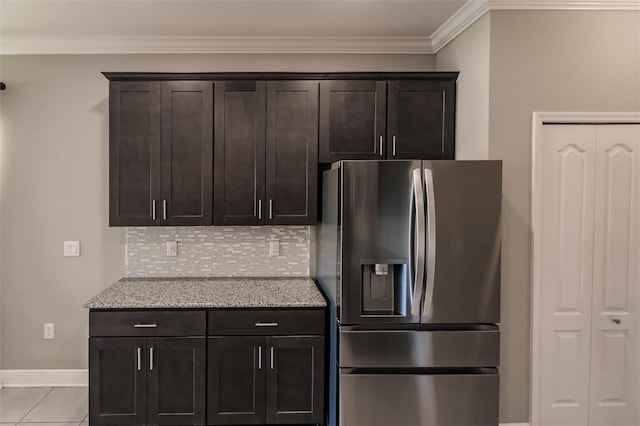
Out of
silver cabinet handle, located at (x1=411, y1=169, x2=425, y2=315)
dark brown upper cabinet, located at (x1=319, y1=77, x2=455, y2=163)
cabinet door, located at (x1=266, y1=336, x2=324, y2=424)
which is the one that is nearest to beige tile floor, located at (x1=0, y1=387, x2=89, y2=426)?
cabinet door, located at (x1=266, y1=336, x2=324, y2=424)

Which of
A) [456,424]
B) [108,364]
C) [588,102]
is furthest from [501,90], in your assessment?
[108,364]

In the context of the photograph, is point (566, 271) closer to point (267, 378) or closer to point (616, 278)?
point (616, 278)

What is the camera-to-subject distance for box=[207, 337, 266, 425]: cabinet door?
110 inches

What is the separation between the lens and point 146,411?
2783 millimetres

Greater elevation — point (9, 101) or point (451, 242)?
point (9, 101)

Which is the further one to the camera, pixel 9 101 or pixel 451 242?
pixel 9 101

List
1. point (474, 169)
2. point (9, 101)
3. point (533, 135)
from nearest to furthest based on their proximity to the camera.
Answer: point (474, 169)
point (533, 135)
point (9, 101)

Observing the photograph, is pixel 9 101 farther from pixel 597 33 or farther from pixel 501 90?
pixel 597 33

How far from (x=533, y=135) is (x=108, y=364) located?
2.80m

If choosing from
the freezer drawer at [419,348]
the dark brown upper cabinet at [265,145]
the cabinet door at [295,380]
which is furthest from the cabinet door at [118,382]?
the freezer drawer at [419,348]

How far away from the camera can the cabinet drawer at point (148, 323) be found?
9.08 feet

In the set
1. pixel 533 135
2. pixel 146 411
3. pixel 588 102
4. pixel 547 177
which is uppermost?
pixel 588 102

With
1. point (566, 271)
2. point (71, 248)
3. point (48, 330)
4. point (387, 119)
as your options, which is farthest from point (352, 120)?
point (48, 330)

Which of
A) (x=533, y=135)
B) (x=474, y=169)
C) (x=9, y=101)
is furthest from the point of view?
(x=9, y=101)
